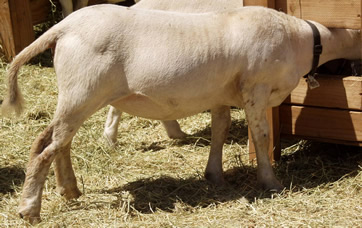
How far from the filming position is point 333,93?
532cm

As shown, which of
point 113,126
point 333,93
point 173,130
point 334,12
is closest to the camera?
point 334,12

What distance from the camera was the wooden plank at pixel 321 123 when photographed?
5.30 metres

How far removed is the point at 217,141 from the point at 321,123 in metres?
0.85

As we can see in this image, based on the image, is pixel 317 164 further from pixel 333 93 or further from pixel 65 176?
pixel 65 176

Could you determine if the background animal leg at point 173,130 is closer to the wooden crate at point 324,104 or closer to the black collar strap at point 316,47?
the wooden crate at point 324,104

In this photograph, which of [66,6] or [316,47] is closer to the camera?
[316,47]

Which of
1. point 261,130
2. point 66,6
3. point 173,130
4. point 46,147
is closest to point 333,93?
point 261,130

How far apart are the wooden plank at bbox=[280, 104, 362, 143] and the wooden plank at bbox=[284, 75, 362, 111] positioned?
0.05 m

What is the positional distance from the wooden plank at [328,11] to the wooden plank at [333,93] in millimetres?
410

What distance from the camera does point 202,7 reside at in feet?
19.8

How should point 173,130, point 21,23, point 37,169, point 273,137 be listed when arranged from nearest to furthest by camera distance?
point 37,169
point 273,137
point 173,130
point 21,23

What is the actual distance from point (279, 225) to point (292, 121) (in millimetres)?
1462

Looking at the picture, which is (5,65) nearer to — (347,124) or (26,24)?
(26,24)

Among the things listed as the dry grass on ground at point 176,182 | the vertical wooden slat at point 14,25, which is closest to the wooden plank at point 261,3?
the dry grass on ground at point 176,182
